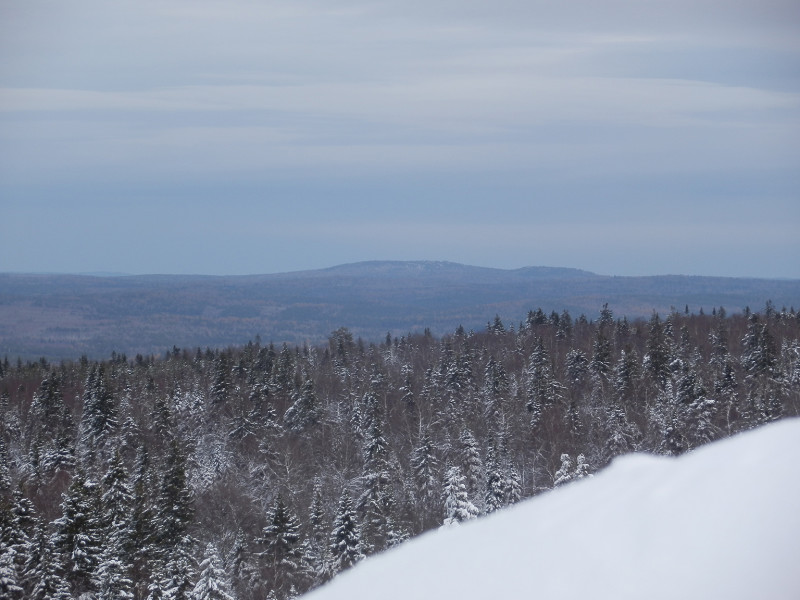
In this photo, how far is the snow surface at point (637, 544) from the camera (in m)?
3.71

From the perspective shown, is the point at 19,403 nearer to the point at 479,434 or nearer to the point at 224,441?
the point at 224,441

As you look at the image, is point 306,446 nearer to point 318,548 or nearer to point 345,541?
point 318,548

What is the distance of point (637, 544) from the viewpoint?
4.00m

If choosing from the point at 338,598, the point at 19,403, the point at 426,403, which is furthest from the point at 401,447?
the point at 338,598

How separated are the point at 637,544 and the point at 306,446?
5485 cm

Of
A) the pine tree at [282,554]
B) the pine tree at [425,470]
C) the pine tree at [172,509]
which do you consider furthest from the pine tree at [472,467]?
the pine tree at [172,509]

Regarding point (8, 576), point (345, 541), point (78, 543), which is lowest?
point (345, 541)

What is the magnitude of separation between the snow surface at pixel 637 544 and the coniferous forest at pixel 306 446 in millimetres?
17714

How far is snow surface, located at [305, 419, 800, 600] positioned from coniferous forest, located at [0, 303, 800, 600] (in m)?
17.7

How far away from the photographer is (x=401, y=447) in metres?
57.1

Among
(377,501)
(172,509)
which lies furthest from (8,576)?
(377,501)

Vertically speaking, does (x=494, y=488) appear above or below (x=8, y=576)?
below

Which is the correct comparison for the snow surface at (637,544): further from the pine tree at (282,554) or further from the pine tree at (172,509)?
the pine tree at (172,509)

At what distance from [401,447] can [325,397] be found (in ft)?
65.1
